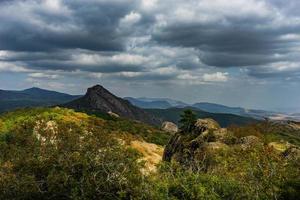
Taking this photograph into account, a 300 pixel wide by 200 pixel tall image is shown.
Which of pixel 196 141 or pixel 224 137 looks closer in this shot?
pixel 224 137

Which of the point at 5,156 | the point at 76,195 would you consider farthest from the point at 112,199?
the point at 5,156

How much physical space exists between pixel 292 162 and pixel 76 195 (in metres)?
20.6

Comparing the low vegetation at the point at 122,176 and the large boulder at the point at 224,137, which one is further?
the large boulder at the point at 224,137

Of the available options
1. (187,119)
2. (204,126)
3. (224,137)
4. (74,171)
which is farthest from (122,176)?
(187,119)

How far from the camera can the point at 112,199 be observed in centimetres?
3444

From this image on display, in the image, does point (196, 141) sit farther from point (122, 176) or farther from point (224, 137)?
point (122, 176)

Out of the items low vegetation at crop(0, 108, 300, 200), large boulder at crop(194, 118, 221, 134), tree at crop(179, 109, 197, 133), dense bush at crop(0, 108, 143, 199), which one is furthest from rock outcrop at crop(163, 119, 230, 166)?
dense bush at crop(0, 108, 143, 199)

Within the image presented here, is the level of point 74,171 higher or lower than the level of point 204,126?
lower

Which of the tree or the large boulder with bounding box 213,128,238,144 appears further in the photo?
the tree

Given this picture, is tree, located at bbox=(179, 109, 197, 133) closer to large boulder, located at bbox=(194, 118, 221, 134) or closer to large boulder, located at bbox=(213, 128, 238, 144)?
large boulder, located at bbox=(194, 118, 221, 134)

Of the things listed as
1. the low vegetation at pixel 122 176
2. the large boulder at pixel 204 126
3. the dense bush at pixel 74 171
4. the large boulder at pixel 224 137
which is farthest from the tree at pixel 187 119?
the dense bush at pixel 74 171

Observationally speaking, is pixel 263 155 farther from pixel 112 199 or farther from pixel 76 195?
pixel 76 195

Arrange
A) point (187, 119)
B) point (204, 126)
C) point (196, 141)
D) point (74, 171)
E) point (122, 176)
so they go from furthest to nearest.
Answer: point (187, 119) < point (204, 126) < point (196, 141) < point (74, 171) < point (122, 176)

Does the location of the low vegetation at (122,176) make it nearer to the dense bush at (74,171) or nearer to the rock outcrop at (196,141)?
the dense bush at (74,171)
